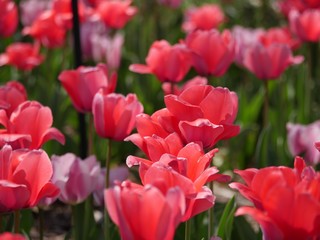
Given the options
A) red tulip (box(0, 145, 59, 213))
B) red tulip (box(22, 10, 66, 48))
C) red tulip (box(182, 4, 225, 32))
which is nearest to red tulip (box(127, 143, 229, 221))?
red tulip (box(0, 145, 59, 213))

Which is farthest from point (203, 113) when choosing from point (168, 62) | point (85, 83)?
point (168, 62)

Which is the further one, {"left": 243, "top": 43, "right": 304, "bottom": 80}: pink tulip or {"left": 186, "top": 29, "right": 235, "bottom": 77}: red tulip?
{"left": 243, "top": 43, "right": 304, "bottom": 80}: pink tulip

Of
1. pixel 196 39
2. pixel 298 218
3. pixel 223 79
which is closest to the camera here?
pixel 298 218

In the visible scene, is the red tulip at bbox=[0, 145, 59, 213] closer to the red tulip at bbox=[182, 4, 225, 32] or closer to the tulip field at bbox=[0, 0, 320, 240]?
the tulip field at bbox=[0, 0, 320, 240]

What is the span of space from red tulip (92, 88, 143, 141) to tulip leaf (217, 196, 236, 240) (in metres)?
0.27

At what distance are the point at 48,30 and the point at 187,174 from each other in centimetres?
197

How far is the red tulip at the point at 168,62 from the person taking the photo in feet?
6.46

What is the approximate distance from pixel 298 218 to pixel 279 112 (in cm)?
185

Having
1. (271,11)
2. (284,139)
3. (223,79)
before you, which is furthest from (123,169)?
(271,11)

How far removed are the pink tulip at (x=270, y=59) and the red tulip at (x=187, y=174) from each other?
1.17 m

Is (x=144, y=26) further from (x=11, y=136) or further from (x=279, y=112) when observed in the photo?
(x=11, y=136)

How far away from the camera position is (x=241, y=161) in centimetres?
292

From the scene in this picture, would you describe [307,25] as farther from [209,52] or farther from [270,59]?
[209,52]

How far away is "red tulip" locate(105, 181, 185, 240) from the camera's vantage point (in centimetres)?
94
